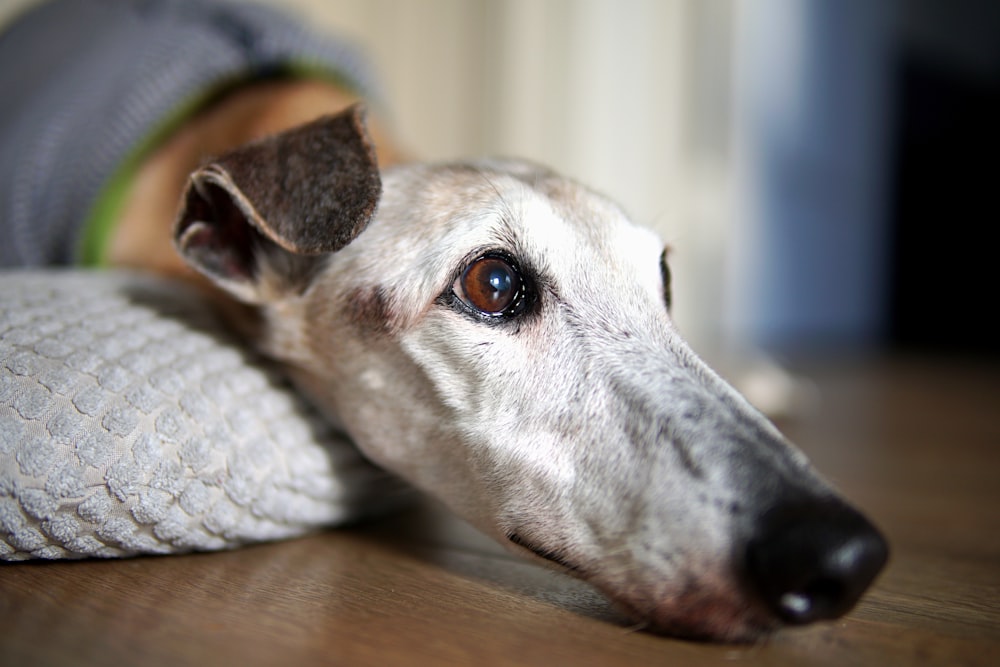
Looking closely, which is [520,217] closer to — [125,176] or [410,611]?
[410,611]

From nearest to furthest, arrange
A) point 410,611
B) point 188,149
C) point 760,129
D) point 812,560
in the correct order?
point 812,560, point 410,611, point 188,149, point 760,129

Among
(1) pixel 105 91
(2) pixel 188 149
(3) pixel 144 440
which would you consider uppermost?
(1) pixel 105 91

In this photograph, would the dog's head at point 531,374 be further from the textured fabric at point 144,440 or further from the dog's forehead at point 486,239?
the textured fabric at point 144,440

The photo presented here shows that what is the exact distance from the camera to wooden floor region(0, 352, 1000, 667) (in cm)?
96

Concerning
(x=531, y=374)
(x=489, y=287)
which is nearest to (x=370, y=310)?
(x=489, y=287)

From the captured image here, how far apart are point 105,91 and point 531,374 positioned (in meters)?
1.76

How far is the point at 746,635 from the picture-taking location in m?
0.99

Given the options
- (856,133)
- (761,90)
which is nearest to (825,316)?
(856,133)

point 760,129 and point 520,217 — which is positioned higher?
point 760,129

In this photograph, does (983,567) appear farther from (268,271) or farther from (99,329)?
(99,329)

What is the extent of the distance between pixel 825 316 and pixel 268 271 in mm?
8971

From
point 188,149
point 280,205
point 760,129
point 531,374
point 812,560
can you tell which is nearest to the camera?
point 812,560

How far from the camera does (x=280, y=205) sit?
1386 mm

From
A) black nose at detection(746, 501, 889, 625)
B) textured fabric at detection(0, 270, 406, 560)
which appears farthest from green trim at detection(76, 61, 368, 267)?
black nose at detection(746, 501, 889, 625)
